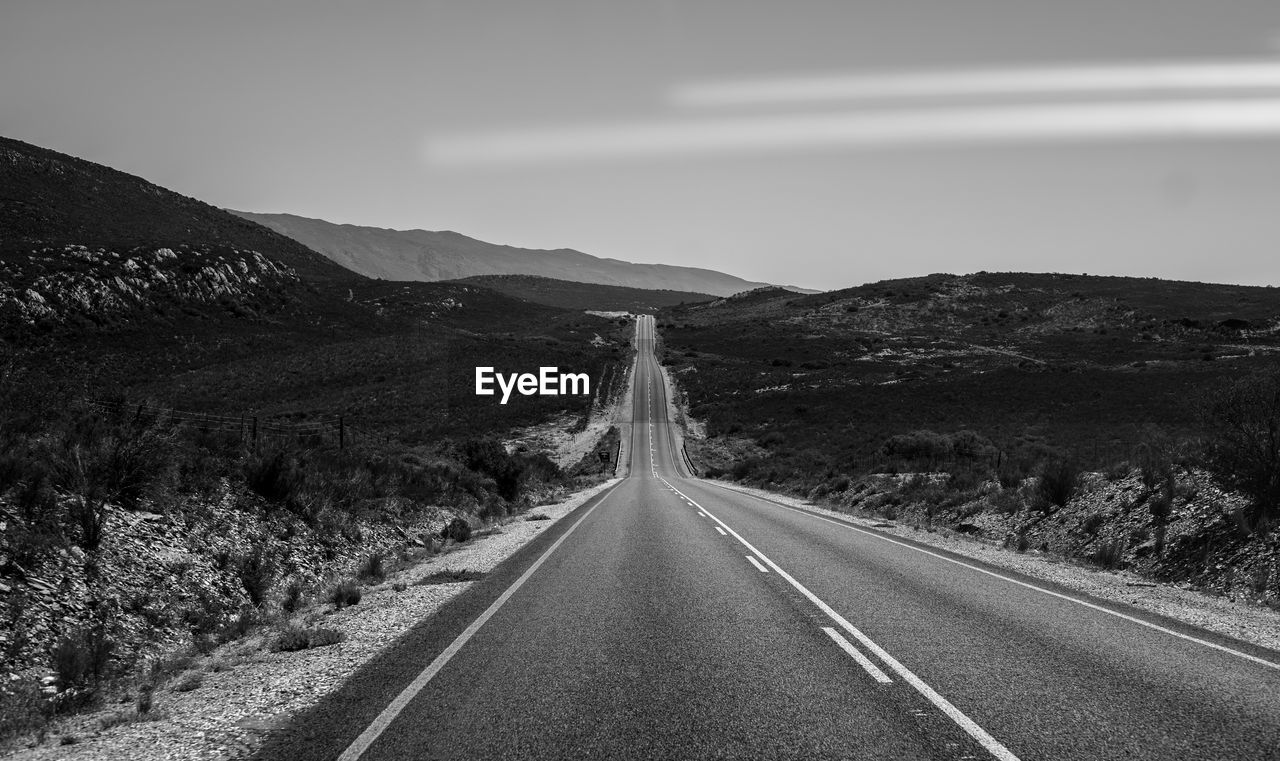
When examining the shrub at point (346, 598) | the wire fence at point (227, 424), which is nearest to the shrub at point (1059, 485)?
the shrub at point (346, 598)

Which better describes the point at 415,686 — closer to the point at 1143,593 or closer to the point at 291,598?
the point at 291,598

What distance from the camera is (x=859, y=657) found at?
611 cm

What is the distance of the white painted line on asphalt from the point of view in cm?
555

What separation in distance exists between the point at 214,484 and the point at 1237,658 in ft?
44.9

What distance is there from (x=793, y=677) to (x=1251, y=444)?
11.3 m

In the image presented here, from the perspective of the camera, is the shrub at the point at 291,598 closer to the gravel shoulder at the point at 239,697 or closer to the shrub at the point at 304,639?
the gravel shoulder at the point at 239,697

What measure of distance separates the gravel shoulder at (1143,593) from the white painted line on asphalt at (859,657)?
4.45 metres

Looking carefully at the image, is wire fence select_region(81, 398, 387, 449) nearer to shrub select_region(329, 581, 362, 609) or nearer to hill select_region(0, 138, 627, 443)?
shrub select_region(329, 581, 362, 609)

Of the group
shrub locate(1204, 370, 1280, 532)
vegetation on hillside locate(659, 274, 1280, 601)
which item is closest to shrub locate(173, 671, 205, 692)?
vegetation on hillside locate(659, 274, 1280, 601)

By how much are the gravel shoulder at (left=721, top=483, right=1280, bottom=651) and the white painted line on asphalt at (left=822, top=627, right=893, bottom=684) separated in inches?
175

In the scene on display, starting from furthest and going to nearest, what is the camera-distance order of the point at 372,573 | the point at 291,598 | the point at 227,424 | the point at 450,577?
the point at 227,424 < the point at 372,573 < the point at 450,577 < the point at 291,598

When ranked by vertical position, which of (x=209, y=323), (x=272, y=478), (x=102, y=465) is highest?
(x=209, y=323)

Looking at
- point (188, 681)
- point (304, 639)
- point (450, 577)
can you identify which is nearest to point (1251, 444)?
point (450, 577)

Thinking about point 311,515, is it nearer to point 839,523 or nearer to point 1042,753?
point 1042,753
